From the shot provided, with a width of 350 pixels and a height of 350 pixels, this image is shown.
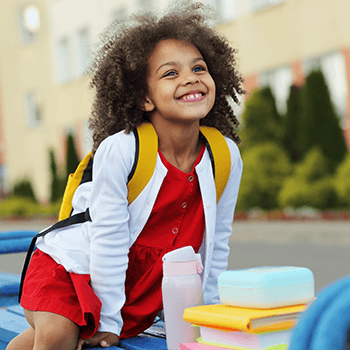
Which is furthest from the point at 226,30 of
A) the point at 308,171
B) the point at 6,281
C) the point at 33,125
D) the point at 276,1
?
the point at 6,281

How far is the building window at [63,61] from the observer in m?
25.2

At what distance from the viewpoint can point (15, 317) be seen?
8.83 ft

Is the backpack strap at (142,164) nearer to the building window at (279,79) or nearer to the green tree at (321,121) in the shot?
the green tree at (321,121)

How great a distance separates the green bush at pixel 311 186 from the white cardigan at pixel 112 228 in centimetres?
1090

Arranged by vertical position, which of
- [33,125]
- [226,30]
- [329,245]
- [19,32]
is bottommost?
[329,245]

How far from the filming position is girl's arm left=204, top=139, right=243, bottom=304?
2.36m

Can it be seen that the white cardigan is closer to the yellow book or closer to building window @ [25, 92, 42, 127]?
the yellow book

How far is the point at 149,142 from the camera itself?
217 centimetres

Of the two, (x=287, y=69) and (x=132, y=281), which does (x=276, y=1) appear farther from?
(x=132, y=281)

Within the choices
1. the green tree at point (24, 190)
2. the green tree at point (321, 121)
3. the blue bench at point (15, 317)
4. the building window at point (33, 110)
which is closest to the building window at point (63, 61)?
the building window at point (33, 110)

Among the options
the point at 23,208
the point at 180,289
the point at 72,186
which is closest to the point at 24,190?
the point at 23,208

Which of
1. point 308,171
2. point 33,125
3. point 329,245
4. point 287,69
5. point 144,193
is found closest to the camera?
point 144,193

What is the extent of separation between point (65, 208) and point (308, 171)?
11262 millimetres

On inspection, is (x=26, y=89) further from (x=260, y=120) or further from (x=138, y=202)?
(x=138, y=202)
